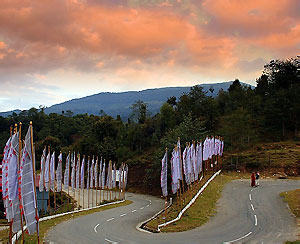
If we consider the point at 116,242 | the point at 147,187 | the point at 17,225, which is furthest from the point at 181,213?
the point at 147,187

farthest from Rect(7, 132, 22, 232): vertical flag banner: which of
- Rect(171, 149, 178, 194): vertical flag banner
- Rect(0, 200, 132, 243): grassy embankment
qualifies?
Rect(171, 149, 178, 194): vertical flag banner

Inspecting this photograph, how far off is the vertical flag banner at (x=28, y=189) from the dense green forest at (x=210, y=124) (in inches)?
1503

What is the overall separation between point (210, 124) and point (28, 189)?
73.0 m

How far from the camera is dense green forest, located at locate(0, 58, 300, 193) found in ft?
207

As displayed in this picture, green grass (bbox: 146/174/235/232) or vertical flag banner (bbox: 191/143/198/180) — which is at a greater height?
vertical flag banner (bbox: 191/143/198/180)

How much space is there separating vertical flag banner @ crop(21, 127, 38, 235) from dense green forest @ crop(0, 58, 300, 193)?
3819 cm

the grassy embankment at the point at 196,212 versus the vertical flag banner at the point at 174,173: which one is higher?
the vertical flag banner at the point at 174,173

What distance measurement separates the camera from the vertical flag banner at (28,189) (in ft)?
44.3

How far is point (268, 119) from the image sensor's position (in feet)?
234

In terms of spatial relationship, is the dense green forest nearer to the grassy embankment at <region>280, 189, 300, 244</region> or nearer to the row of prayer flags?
the row of prayer flags

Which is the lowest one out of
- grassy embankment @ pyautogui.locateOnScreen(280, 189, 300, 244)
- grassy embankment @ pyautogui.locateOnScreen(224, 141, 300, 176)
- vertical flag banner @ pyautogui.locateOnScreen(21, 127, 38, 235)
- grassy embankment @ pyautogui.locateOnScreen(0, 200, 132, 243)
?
grassy embankment @ pyautogui.locateOnScreen(0, 200, 132, 243)

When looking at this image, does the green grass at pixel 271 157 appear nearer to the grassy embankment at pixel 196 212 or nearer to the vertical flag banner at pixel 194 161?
the grassy embankment at pixel 196 212

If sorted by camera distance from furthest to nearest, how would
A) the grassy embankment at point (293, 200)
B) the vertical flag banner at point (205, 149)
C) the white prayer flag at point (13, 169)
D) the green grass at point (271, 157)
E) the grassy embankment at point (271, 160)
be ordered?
the green grass at point (271, 157) < the grassy embankment at point (271, 160) < the vertical flag banner at point (205, 149) < the grassy embankment at point (293, 200) < the white prayer flag at point (13, 169)

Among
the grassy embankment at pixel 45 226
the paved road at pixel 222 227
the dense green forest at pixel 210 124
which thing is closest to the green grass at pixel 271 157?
the dense green forest at pixel 210 124
